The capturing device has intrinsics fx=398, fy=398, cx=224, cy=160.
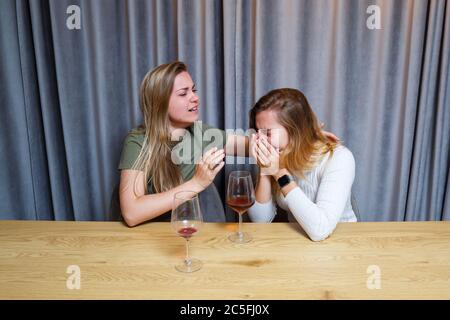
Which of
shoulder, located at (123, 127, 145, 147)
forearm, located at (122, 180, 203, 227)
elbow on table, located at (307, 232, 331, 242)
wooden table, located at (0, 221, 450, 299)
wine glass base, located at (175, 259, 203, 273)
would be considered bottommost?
wooden table, located at (0, 221, 450, 299)

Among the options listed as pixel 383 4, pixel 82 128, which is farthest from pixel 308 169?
pixel 82 128

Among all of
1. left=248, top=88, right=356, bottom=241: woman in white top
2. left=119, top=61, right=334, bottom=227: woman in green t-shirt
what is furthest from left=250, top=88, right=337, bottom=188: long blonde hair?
left=119, top=61, right=334, bottom=227: woman in green t-shirt

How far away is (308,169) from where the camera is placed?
1487 millimetres

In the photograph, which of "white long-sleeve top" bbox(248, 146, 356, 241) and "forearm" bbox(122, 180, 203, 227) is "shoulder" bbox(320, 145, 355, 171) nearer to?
"white long-sleeve top" bbox(248, 146, 356, 241)

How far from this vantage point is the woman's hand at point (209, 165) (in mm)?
1319

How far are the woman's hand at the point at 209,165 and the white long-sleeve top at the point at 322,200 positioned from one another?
253 millimetres

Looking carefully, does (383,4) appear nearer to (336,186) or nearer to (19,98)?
(336,186)

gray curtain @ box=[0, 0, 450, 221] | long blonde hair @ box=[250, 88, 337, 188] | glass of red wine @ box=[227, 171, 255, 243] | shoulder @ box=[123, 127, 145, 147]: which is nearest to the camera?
glass of red wine @ box=[227, 171, 255, 243]

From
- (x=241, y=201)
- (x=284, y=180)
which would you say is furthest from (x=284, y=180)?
(x=241, y=201)

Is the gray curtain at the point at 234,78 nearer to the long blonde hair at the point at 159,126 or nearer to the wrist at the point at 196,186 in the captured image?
the long blonde hair at the point at 159,126

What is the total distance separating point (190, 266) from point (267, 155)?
50cm

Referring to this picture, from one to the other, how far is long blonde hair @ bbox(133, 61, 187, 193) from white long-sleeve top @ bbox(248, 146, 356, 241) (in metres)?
Result: 0.38

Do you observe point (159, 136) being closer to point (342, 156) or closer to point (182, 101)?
point (182, 101)

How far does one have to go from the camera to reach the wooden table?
3.09ft
